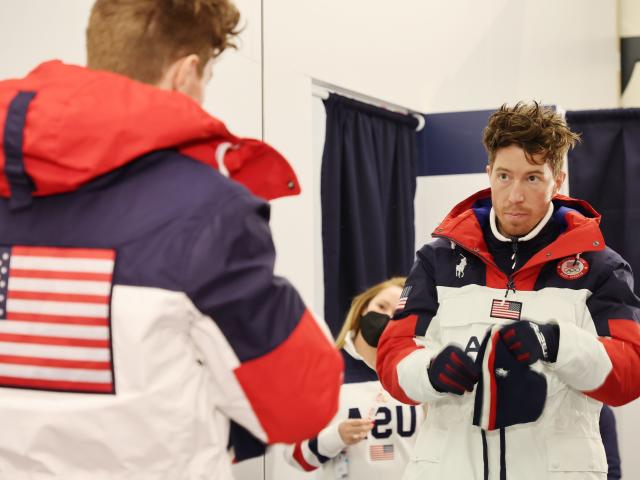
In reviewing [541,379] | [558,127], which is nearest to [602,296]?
[541,379]

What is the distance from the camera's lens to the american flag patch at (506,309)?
1.71 metres

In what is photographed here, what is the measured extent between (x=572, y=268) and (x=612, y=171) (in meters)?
1.92

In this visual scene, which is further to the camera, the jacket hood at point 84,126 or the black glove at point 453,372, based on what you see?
the black glove at point 453,372

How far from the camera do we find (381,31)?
11.4 ft

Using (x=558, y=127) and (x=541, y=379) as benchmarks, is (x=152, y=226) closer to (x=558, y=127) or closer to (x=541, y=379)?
(x=541, y=379)

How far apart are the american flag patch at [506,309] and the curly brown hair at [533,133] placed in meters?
0.33

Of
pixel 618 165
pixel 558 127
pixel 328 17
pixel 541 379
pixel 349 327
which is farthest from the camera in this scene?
pixel 618 165

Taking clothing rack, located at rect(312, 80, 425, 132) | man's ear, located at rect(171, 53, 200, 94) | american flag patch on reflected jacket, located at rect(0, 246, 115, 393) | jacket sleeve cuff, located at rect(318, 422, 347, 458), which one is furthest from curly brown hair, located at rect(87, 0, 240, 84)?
clothing rack, located at rect(312, 80, 425, 132)

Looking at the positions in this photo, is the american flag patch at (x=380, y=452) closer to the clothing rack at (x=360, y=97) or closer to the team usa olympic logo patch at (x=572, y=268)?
the team usa olympic logo patch at (x=572, y=268)

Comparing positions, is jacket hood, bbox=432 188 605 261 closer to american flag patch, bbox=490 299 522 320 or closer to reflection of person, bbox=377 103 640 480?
reflection of person, bbox=377 103 640 480

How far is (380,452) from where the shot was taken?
2.44 meters

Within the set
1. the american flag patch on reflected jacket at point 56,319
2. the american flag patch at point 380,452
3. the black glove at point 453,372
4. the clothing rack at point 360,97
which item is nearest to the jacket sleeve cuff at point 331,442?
the american flag patch at point 380,452

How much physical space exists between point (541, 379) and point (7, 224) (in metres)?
1.08

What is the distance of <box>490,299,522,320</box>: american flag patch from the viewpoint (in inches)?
67.3
